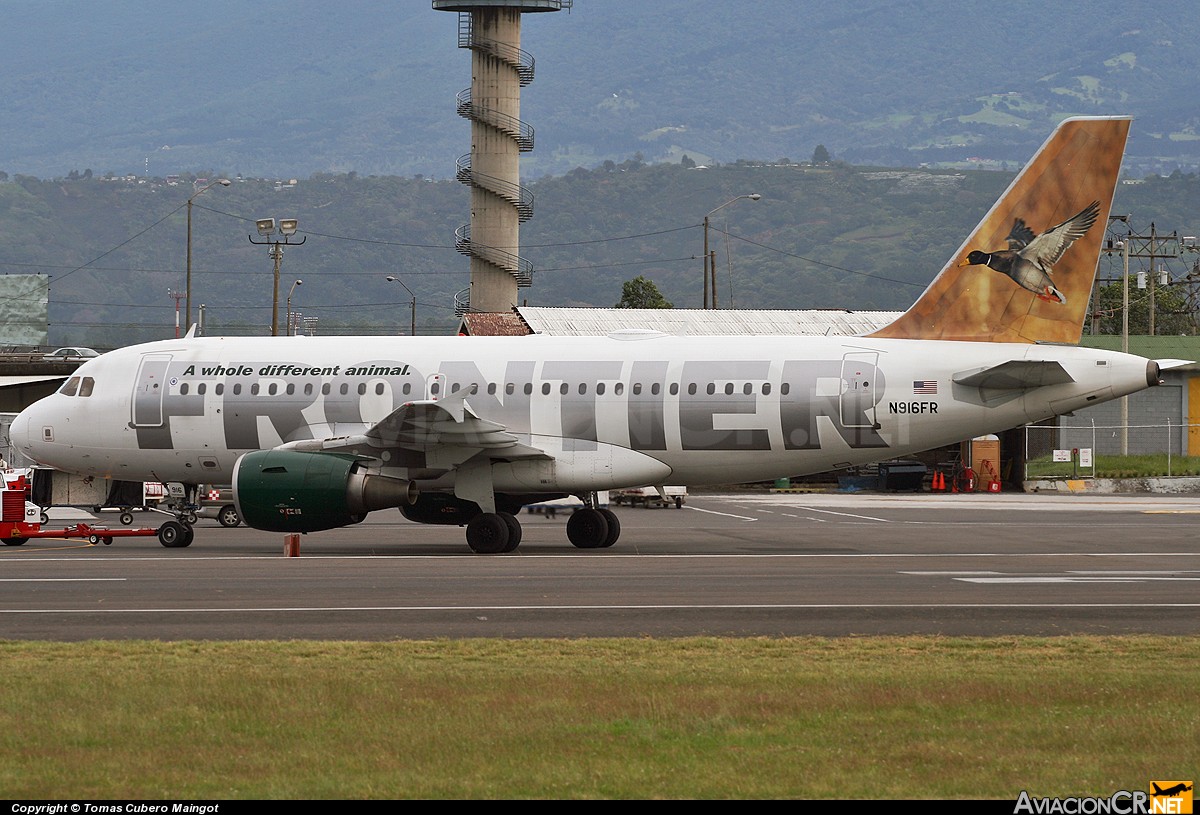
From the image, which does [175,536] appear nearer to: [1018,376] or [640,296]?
[1018,376]

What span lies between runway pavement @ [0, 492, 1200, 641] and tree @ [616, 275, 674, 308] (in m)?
65.7

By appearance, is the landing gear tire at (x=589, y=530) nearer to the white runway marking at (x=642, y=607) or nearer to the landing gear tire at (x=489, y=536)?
the landing gear tire at (x=489, y=536)

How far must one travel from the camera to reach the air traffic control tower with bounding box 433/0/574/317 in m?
88.9

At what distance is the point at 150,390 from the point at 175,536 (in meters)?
2.86

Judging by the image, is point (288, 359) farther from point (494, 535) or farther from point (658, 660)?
point (658, 660)

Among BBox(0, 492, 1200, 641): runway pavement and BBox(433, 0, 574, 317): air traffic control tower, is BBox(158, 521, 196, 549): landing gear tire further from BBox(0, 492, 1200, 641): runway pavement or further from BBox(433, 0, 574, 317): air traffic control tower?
BBox(433, 0, 574, 317): air traffic control tower

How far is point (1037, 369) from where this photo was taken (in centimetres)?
2491

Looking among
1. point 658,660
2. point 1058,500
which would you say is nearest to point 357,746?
point 658,660

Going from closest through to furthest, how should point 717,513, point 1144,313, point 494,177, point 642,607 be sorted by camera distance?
1. point 642,607
2. point 717,513
3. point 494,177
4. point 1144,313

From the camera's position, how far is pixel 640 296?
101 metres

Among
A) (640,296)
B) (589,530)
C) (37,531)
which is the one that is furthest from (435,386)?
(640,296)

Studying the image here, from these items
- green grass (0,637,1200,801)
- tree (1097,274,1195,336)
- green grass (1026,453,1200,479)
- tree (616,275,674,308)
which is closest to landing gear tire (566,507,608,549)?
green grass (0,637,1200,801)

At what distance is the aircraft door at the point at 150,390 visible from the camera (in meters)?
28.5

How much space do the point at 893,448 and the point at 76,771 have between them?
1854cm
